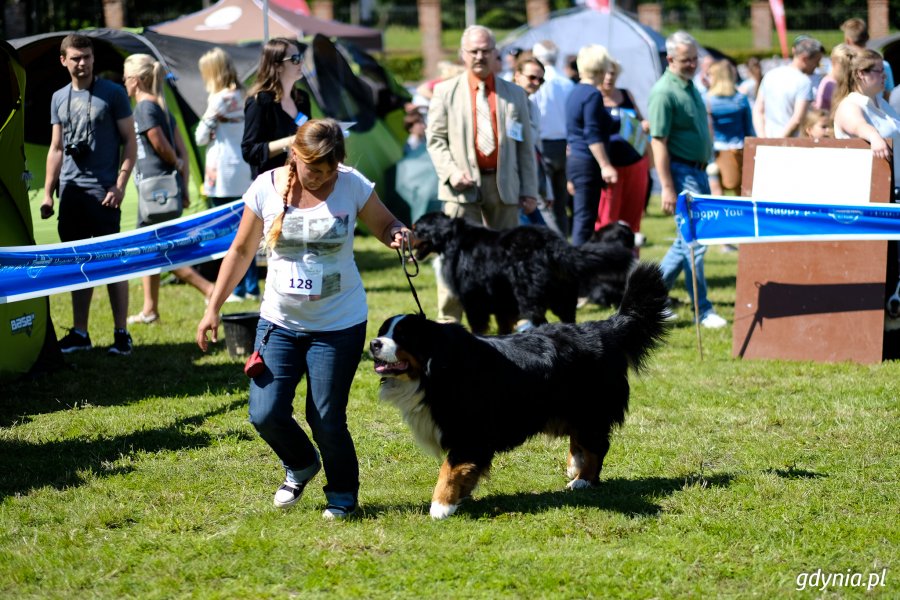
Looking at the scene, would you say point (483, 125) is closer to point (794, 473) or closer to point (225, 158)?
point (225, 158)

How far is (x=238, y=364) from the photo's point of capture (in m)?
6.92

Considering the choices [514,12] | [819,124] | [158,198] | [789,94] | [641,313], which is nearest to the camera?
[641,313]

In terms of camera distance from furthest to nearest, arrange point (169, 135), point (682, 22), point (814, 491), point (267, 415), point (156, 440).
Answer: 1. point (682, 22)
2. point (169, 135)
3. point (156, 440)
4. point (814, 491)
5. point (267, 415)

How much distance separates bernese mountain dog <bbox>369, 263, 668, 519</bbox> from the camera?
13.1 ft

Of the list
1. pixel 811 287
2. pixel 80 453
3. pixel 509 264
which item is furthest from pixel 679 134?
pixel 80 453

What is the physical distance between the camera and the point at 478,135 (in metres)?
6.99

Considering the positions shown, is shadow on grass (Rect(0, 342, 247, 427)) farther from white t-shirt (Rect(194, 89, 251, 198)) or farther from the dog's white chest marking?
the dog's white chest marking

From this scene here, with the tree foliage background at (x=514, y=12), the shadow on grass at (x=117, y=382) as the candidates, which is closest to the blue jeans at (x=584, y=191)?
the shadow on grass at (x=117, y=382)

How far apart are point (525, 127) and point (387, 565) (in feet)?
13.3

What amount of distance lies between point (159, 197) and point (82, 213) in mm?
805

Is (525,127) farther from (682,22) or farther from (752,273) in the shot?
(682,22)

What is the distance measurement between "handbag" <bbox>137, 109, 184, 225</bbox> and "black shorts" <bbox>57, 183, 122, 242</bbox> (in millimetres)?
671

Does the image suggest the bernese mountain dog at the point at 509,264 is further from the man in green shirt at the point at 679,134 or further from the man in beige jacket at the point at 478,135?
the man in green shirt at the point at 679,134

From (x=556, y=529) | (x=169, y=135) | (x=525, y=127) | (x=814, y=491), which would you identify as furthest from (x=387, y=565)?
(x=169, y=135)
